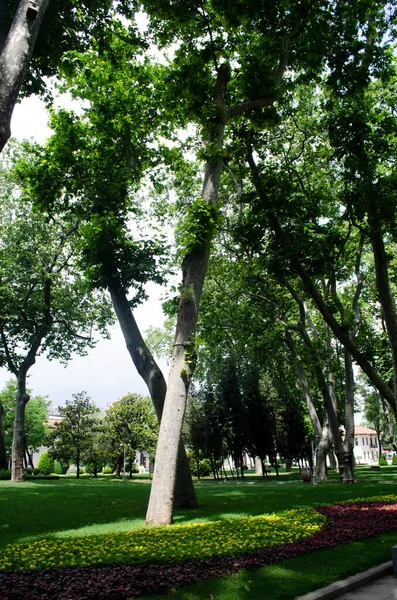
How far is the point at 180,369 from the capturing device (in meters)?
9.30

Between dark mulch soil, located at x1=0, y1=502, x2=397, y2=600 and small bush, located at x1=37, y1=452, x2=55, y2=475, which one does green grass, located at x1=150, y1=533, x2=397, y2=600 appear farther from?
small bush, located at x1=37, y1=452, x2=55, y2=475

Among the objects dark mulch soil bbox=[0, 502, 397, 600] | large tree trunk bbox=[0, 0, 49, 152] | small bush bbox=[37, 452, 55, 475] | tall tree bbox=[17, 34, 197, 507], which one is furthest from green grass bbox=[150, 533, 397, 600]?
small bush bbox=[37, 452, 55, 475]

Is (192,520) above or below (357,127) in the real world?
below

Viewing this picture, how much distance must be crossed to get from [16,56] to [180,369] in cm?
623

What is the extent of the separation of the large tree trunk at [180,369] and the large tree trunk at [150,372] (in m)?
2.54

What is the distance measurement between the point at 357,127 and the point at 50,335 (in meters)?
22.0

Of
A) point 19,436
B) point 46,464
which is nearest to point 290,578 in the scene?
point 19,436

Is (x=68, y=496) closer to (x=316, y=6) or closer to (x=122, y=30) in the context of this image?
(x=122, y=30)

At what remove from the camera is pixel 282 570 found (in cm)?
550

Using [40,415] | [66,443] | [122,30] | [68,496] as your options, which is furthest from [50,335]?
[40,415]

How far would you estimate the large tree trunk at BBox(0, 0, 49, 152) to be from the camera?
5086 millimetres

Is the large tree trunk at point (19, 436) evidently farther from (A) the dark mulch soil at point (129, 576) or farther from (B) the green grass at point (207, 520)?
(A) the dark mulch soil at point (129, 576)

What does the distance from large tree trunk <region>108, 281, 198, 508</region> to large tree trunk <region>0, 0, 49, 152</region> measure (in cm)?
807

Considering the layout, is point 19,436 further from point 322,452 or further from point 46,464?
point 46,464
